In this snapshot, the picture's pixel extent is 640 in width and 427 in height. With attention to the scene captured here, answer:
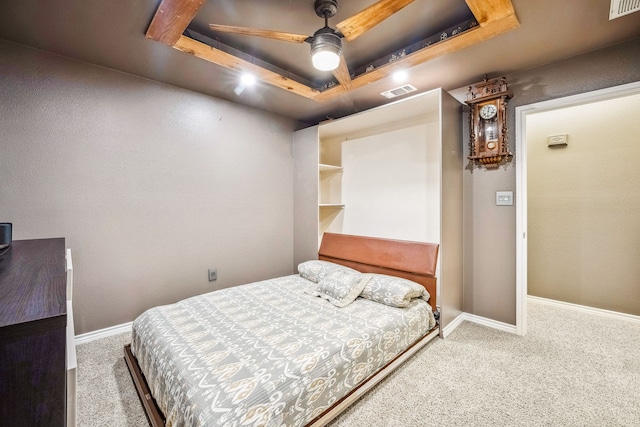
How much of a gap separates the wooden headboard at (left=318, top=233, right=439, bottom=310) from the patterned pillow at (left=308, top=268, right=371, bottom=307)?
0.46 metres

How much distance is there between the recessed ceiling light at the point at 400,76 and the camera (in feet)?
8.42

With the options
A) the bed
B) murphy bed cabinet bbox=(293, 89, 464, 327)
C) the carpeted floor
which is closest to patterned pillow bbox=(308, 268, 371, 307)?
the bed

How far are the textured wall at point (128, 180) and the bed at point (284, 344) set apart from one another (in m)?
0.78

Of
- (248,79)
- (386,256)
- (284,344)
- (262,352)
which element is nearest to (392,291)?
(386,256)

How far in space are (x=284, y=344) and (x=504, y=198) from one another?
248cm

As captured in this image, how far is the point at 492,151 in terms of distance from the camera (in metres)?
2.73

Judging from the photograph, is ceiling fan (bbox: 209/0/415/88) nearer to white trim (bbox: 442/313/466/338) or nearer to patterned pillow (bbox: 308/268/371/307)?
patterned pillow (bbox: 308/268/371/307)

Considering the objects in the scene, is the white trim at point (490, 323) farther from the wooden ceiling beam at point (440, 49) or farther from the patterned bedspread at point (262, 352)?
the wooden ceiling beam at point (440, 49)

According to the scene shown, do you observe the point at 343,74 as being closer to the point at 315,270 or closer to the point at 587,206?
the point at 315,270

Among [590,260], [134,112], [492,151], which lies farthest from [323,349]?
[590,260]

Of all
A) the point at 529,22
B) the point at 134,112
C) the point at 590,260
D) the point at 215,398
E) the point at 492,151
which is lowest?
the point at 215,398

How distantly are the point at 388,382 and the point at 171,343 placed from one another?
4.73ft

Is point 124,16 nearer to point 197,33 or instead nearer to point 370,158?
point 197,33

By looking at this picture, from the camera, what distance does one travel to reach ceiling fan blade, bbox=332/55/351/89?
226cm
